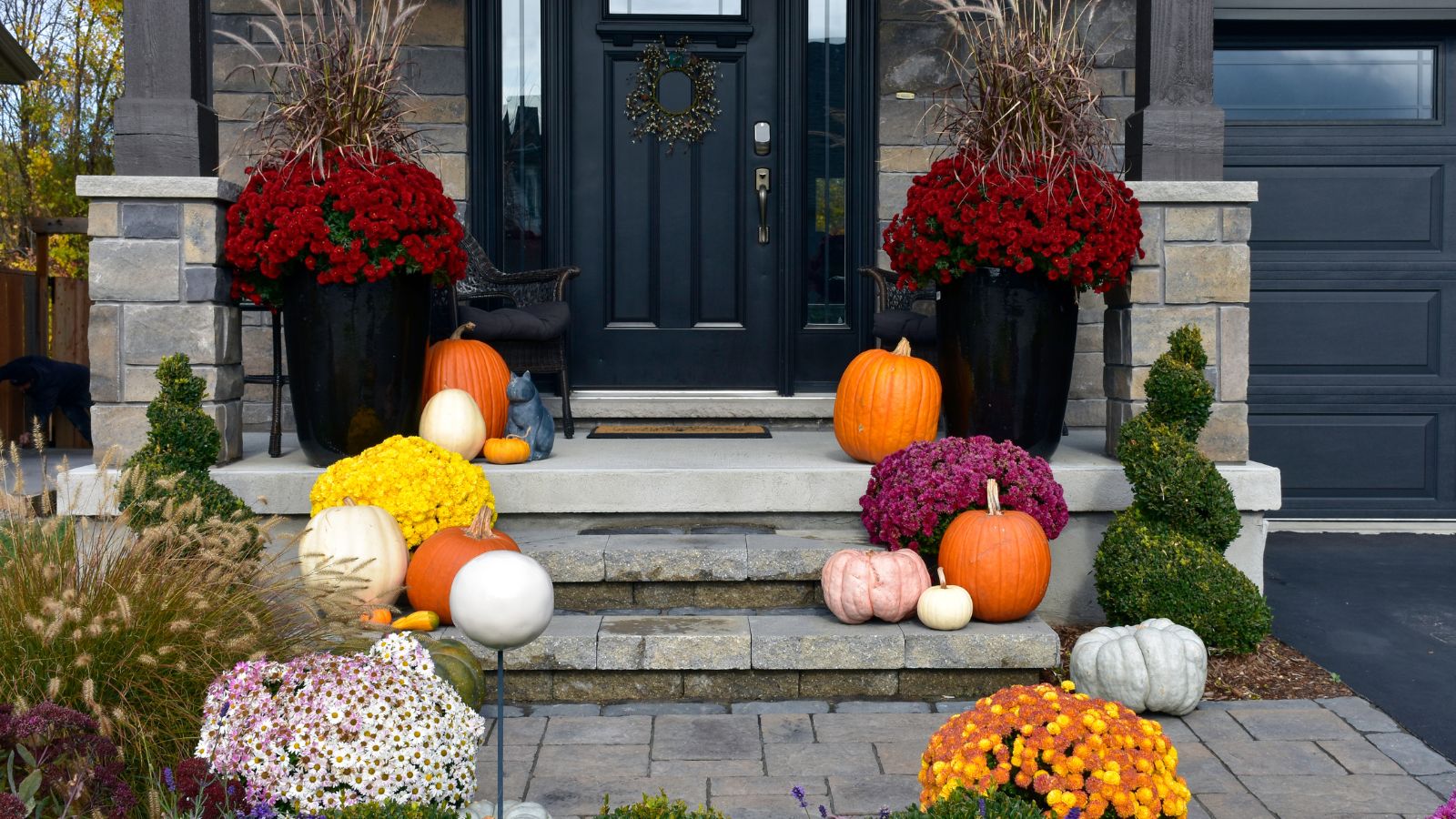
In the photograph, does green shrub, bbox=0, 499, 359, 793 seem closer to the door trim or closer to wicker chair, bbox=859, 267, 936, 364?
wicker chair, bbox=859, 267, 936, 364

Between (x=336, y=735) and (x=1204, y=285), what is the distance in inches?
131

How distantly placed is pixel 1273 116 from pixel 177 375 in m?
4.88

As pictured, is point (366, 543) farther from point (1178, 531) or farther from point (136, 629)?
point (1178, 531)

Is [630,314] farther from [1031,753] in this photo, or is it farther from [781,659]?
[1031,753]

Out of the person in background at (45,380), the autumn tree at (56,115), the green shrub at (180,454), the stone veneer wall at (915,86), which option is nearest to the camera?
the green shrub at (180,454)

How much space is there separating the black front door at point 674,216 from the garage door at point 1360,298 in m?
2.23

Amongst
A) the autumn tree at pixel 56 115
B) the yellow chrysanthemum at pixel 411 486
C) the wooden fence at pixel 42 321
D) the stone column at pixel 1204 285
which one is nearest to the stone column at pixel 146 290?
the yellow chrysanthemum at pixel 411 486

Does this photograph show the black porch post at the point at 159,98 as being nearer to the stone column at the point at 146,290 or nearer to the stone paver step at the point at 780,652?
the stone column at the point at 146,290

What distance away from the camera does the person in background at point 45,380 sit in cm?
772

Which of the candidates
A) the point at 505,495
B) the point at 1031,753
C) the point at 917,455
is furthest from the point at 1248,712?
the point at 505,495

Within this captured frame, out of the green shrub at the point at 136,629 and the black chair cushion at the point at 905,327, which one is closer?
the green shrub at the point at 136,629

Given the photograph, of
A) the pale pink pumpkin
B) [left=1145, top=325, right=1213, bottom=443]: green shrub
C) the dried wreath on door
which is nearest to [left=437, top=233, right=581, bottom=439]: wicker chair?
the dried wreath on door

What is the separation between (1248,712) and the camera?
11.1ft

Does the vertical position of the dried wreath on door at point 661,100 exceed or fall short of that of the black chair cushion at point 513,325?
it exceeds it
